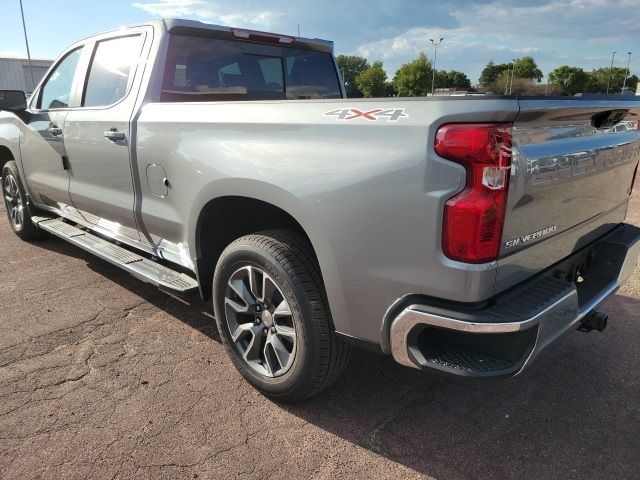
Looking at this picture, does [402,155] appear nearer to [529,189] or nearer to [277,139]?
[529,189]

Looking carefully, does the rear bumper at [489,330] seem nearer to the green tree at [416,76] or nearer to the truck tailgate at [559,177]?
the truck tailgate at [559,177]

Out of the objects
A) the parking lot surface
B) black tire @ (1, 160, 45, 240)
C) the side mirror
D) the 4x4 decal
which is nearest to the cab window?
the side mirror

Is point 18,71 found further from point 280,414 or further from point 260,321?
point 280,414

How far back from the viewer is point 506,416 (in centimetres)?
262

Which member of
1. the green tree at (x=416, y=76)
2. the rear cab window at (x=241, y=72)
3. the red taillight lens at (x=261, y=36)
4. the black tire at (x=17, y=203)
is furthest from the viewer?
the green tree at (x=416, y=76)

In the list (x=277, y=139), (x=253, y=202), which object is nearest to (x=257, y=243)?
(x=253, y=202)

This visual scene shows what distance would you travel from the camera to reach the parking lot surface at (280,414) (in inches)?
89.9

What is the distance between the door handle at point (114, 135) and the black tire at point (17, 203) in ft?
7.79

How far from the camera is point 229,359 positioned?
10.4 feet

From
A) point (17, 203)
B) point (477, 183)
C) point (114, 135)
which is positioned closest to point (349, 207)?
point (477, 183)

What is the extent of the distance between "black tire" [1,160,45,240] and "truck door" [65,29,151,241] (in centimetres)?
154

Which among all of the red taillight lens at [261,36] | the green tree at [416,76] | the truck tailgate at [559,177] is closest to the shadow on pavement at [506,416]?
the truck tailgate at [559,177]

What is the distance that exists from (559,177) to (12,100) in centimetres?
463

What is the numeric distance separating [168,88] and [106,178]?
2.70 ft
